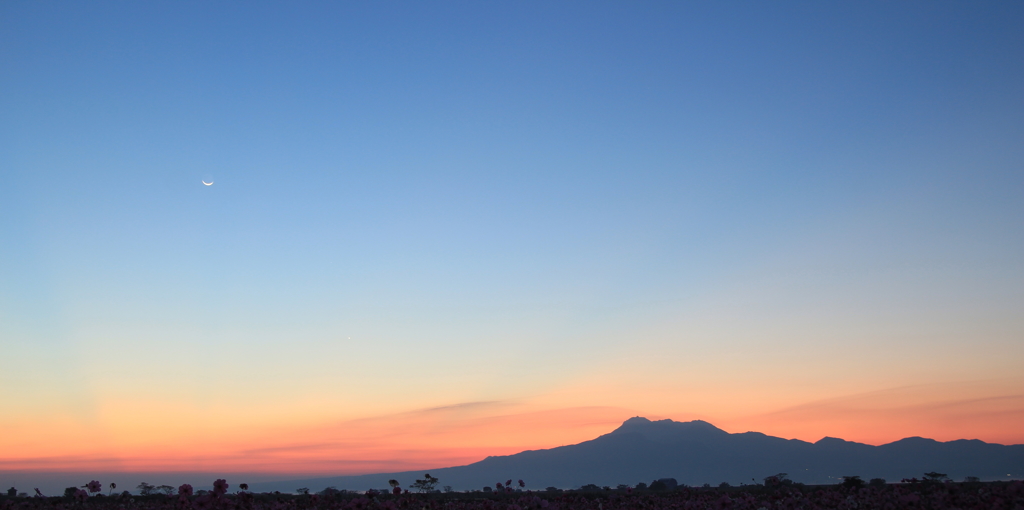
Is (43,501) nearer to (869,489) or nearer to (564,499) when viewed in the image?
(564,499)

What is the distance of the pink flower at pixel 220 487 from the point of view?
432 inches

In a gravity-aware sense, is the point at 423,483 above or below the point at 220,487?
below

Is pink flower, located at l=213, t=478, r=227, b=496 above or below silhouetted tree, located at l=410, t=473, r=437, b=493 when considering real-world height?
above

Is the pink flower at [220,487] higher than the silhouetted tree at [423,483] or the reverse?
higher

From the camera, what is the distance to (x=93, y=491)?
1997 cm

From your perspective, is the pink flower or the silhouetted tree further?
the silhouetted tree

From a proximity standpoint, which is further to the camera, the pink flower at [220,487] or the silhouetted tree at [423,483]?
the silhouetted tree at [423,483]

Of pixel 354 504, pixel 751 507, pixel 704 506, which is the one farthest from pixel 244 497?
pixel 704 506

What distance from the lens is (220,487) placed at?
11.0 m

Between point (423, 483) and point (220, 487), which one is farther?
point (423, 483)

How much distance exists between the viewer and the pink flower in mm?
10969

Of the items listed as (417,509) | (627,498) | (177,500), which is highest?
(177,500)

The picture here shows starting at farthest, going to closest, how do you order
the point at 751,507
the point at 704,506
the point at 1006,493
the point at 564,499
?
the point at 564,499
the point at 704,506
the point at 751,507
the point at 1006,493

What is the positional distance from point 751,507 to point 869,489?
7825 mm
